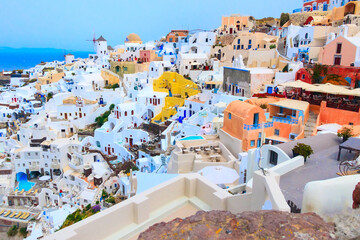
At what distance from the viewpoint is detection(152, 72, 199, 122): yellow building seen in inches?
1307

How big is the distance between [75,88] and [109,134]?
1541cm

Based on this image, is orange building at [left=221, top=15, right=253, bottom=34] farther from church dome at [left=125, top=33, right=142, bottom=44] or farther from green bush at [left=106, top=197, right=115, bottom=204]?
green bush at [left=106, top=197, right=115, bottom=204]

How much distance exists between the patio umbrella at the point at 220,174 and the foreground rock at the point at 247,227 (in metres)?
10.3

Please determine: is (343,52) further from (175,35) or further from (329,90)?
(175,35)

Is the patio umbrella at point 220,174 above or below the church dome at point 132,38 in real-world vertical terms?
below

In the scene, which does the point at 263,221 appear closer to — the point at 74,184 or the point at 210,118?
the point at 210,118

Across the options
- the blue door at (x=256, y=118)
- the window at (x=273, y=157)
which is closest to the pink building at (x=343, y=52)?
the blue door at (x=256, y=118)

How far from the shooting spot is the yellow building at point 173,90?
3319 centimetres

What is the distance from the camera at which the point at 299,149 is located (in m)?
8.20

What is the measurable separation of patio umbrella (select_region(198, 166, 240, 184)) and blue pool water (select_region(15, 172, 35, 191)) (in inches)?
949

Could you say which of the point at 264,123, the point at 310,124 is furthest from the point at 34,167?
the point at 310,124

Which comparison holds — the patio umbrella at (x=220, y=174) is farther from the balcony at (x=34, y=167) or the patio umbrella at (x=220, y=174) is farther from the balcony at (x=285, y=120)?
the balcony at (x=34, y=167)

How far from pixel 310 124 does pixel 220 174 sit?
7.10m

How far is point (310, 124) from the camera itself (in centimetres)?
1705
